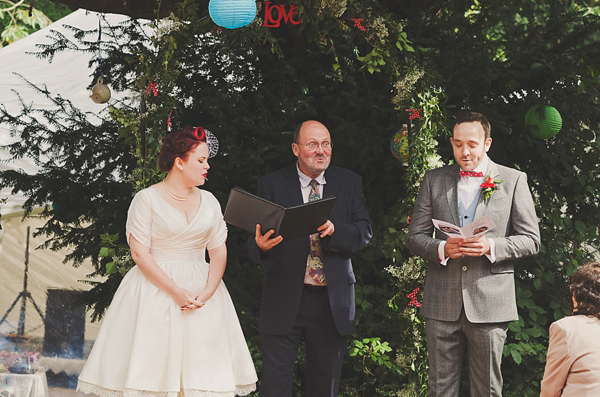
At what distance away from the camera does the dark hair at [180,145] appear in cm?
373

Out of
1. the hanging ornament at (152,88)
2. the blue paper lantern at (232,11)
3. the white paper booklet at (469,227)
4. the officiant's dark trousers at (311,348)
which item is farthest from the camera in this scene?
the hanging ornament at (152,88)

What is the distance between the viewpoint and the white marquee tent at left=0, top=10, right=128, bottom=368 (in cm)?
729

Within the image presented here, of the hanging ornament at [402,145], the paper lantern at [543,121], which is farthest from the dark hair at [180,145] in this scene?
the paper lantern at [543,121]

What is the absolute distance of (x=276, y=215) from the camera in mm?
3492

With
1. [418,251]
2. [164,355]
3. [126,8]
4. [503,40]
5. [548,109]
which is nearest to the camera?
[164,355]

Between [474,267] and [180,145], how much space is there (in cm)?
168

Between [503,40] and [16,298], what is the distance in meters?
6.05

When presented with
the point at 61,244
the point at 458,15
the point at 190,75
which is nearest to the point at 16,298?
the point at 61,244

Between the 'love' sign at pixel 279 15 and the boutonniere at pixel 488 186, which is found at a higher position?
the 'love' sign at pixel 279 15

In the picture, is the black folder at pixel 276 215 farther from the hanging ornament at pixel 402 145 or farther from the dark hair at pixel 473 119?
the hanging ornament at pixel 402 145

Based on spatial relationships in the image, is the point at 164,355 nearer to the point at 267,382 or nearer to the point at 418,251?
the point at 267,382

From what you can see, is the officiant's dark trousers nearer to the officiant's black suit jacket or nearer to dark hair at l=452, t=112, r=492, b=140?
the officiant's black suit jacket

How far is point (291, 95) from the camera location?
6.27m

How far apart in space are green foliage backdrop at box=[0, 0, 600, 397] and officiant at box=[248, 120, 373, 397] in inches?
56.8
